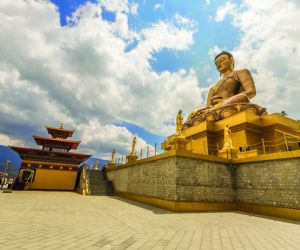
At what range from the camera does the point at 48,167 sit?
24.3 metres

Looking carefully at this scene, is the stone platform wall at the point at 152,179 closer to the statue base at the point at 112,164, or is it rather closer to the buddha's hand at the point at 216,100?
the statue base at the point at 112,164

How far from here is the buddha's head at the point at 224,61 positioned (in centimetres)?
2108

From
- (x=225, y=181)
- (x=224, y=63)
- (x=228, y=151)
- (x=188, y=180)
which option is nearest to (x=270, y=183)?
(x=225, y=181)

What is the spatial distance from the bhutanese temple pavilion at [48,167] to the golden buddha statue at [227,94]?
1598cm

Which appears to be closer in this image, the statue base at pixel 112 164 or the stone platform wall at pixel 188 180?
the stone platform wall at pixel 188 180

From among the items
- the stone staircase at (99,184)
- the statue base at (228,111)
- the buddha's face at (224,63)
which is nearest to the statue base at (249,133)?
the statue base at (228,111)

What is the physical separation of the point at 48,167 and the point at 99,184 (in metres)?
9.54

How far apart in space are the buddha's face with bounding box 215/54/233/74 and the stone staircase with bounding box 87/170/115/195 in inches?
650

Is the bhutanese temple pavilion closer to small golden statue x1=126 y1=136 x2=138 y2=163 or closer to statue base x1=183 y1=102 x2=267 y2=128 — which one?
small golden statue x1=126 y1=136 x2=138 y2=163

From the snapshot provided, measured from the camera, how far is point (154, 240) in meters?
4.33

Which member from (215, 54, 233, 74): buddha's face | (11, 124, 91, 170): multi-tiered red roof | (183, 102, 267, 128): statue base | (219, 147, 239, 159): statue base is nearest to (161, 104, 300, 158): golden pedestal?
(183, 102, 267, 128): statue base

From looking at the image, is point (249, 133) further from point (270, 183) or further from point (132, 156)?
point (132, 156)

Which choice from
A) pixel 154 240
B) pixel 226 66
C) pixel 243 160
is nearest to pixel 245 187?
pixel 243 160

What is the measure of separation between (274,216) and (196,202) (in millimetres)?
3307
